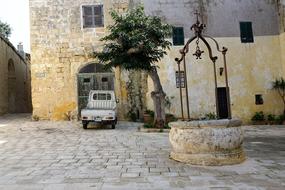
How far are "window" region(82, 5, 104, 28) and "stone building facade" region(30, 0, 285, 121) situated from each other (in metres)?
0.05

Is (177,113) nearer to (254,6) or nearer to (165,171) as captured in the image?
(254,6)

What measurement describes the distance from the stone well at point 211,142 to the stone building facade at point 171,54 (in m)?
10.1

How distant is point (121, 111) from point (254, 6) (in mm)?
9110

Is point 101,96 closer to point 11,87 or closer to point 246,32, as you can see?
point 246,32

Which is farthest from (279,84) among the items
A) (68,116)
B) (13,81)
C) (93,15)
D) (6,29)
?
(6,29)

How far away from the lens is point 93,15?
60.9 ft

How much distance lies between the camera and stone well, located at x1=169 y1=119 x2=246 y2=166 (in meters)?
6.61

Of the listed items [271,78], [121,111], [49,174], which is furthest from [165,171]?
[271,78]

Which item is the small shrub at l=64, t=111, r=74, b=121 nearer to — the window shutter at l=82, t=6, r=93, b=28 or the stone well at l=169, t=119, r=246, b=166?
the window shutter at l=82, t=6, r=93, b=28

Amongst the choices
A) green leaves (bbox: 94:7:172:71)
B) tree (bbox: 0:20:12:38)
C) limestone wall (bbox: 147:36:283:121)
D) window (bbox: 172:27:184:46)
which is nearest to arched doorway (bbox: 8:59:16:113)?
tree (bbox: 0:20:12:38)

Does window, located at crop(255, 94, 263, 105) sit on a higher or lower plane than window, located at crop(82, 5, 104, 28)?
lower

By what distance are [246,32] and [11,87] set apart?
1692cm

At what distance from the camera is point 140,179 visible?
5.59 m

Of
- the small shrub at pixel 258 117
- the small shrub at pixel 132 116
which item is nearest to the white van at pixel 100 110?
the small shrub at pixel 132 116
